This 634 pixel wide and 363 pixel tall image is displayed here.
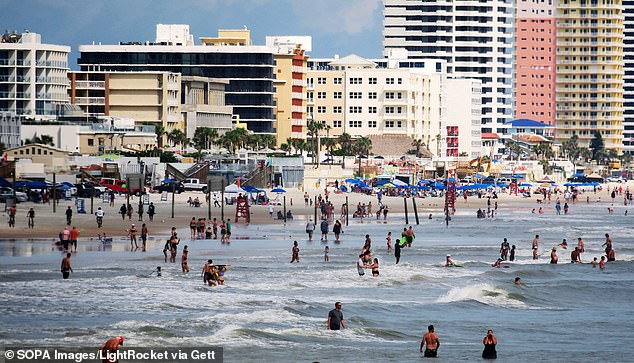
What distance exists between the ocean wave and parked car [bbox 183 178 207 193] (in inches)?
2357

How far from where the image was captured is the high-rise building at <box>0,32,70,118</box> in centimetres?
14425

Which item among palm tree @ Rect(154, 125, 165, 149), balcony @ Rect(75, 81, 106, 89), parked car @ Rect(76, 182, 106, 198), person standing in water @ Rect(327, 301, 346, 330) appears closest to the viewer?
person standing in water @ Rect(327, 301, 346, 330)

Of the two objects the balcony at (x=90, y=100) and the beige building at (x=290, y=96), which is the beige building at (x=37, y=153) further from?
the beige building at (x=290, y=96)

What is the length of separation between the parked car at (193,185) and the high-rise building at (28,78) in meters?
40.0

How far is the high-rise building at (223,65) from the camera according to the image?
161m

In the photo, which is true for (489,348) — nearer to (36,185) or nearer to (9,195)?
(9,195)

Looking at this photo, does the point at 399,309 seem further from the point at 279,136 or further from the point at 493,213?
the point at 279,136

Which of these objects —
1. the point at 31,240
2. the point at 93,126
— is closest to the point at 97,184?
the point at 93,126

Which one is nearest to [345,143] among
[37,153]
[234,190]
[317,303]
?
[37,153]

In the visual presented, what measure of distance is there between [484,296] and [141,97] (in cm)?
9908

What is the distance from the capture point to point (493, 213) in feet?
326

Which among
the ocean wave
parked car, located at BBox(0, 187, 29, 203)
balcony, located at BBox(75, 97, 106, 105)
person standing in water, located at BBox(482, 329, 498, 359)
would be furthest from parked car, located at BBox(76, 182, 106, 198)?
person standing in water, located at BBox(482, 329, 498, 359)

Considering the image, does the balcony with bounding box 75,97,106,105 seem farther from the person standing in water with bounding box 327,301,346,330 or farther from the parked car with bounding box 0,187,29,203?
the person standing in water with bounding box 327,301,346,330

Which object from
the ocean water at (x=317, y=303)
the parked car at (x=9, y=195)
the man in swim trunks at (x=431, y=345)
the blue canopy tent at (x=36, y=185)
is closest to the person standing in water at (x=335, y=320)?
the ocean water at (x=317, y=303)
